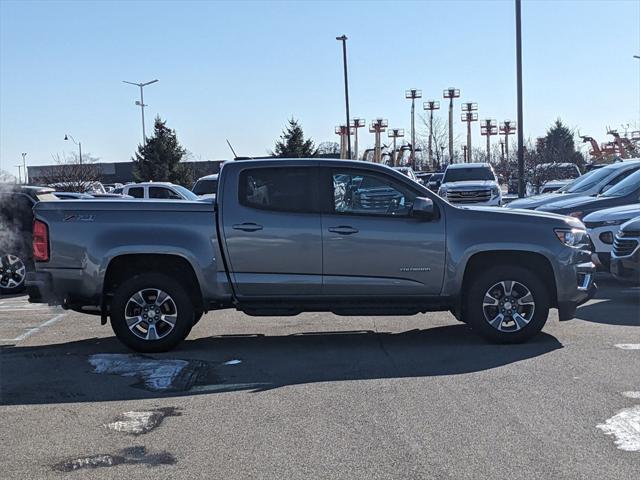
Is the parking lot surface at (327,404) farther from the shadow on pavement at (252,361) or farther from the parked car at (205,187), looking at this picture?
the parked car at (205,187)

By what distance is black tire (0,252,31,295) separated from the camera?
12.9 m

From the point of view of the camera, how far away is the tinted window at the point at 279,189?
830 cm

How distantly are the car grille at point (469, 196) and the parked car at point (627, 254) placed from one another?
13.9 m

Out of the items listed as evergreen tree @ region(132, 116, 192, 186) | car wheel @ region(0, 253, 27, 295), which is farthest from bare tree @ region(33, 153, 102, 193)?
car wheel @ region(0, 253, 27, 295)

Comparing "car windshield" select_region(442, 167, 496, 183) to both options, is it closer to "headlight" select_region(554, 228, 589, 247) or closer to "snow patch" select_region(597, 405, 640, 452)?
"headlight" select_region(554, 228, 589, 247)

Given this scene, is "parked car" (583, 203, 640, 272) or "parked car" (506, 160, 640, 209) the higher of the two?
"parked car" (506, 160, 640, 209)

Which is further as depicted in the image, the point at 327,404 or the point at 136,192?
the point at 136,192

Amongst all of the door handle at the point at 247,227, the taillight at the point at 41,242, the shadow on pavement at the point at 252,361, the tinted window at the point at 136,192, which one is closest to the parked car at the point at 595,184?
the shadow on pavement at the point at 252,361

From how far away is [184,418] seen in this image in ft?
19.8

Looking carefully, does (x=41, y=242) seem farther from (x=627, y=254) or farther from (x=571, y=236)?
(x=627, y=254)

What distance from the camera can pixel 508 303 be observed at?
831cm

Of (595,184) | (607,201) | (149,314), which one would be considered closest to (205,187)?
(595,184)

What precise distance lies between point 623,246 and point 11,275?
9517mm

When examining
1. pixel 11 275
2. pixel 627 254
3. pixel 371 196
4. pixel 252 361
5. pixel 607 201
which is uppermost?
pixel 371 196
